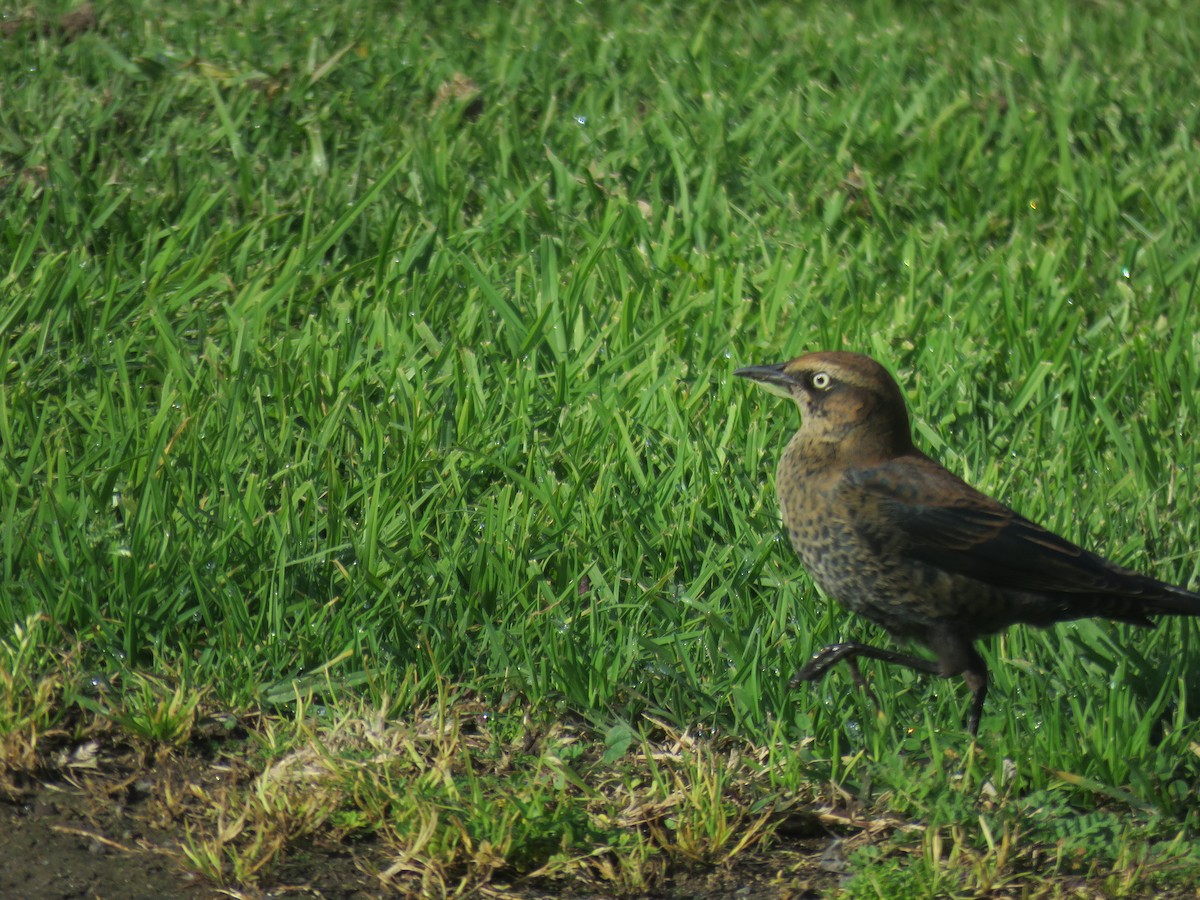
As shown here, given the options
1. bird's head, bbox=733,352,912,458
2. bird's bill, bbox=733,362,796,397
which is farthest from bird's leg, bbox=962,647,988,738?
bird's bill, bbox=733,362,796,397

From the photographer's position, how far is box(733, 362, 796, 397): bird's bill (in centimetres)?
396

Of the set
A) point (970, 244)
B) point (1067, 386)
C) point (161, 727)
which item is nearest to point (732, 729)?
point (161, 727)

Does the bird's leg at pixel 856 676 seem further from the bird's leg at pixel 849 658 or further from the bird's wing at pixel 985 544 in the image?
the bird's wing at pixel 985 544

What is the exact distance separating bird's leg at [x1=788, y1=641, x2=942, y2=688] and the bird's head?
48cm

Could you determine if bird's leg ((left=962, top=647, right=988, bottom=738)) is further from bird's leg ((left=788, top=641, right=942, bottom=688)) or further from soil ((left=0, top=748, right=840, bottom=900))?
soil ((left=0, top=748, right=840, bottom=900))

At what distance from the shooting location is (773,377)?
13.1 ft

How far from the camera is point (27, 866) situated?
10.4 feet

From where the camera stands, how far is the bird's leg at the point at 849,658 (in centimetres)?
362

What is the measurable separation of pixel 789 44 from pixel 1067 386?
3.11m

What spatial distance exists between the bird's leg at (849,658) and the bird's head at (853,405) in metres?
0.48

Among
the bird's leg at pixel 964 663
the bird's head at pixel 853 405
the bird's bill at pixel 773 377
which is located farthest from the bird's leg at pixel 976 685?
the bird's bill at pixel 773 377

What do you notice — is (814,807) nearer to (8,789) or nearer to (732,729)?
(732,729)

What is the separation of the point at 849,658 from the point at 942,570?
1.02 ft

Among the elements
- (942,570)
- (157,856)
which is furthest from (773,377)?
(157,856)
